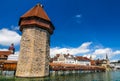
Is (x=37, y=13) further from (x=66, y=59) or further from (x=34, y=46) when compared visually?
(x=66, y=59)

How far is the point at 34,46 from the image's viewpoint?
15.2m

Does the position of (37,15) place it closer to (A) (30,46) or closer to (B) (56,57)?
(A) (30,46)

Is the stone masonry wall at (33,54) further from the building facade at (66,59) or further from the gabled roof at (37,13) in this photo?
the building facade at (66,59)

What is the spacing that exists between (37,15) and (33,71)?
6216 mm

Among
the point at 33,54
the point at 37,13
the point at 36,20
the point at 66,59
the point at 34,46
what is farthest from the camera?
the point at 66,59

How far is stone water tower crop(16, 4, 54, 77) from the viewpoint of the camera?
14844mm

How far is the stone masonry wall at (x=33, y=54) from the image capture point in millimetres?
14758

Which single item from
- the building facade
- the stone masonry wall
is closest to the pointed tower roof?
the stone masonry wall

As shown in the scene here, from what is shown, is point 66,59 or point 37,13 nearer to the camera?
point 37,13

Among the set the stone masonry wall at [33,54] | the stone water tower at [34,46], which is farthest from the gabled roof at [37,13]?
the stone masonry wall at [33,54]

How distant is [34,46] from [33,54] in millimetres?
855

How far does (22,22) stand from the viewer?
16703 mm

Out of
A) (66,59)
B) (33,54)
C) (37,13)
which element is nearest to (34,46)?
(33,54)

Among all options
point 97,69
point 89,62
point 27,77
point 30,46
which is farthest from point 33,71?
point 89,62
